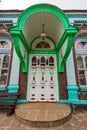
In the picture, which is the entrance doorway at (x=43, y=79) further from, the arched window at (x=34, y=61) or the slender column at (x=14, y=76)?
the slender column at (x=14, y=76)

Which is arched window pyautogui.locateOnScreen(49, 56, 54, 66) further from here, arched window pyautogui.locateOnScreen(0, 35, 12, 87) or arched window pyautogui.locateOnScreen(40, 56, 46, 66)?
arched window pyautogui.locateOnScreen(0, 35, 12, 87)

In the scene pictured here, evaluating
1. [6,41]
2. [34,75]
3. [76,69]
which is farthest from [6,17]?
[76,69]

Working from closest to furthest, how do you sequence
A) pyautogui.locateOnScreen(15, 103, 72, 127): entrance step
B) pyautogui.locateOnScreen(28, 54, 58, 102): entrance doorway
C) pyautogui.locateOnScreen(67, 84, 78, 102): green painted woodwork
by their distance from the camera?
pyautogui.locateOnScreen(15, 103, 72, 127): entrance step → pyautogui.locateOnScreen(67, 84, 78, 102): green painted woodwork → pyautogui.locateOnScreen(28, 54, 58, 102): entrance doorway

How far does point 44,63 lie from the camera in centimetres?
575

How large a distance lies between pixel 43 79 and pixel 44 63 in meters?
0.89

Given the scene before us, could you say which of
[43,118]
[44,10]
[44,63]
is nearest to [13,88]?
[44,63]

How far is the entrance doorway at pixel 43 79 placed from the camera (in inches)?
205

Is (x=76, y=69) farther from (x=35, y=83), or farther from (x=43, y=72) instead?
(x=35, y=83)

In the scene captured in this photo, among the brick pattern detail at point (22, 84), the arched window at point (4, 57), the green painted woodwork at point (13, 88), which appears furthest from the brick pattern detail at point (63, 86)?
the arched window at point (4, 57)

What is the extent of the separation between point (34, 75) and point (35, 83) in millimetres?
431

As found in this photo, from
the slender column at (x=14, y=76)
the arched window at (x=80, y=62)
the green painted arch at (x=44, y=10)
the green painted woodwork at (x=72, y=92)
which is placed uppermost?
the green painted arch at (x=44, y=10)

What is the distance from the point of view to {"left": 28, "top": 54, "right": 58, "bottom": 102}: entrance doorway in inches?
205

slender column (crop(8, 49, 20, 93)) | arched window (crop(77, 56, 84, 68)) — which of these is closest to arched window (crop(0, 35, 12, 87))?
slender column (crop(8, 49, 20, 93))

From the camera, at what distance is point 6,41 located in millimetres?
6137
